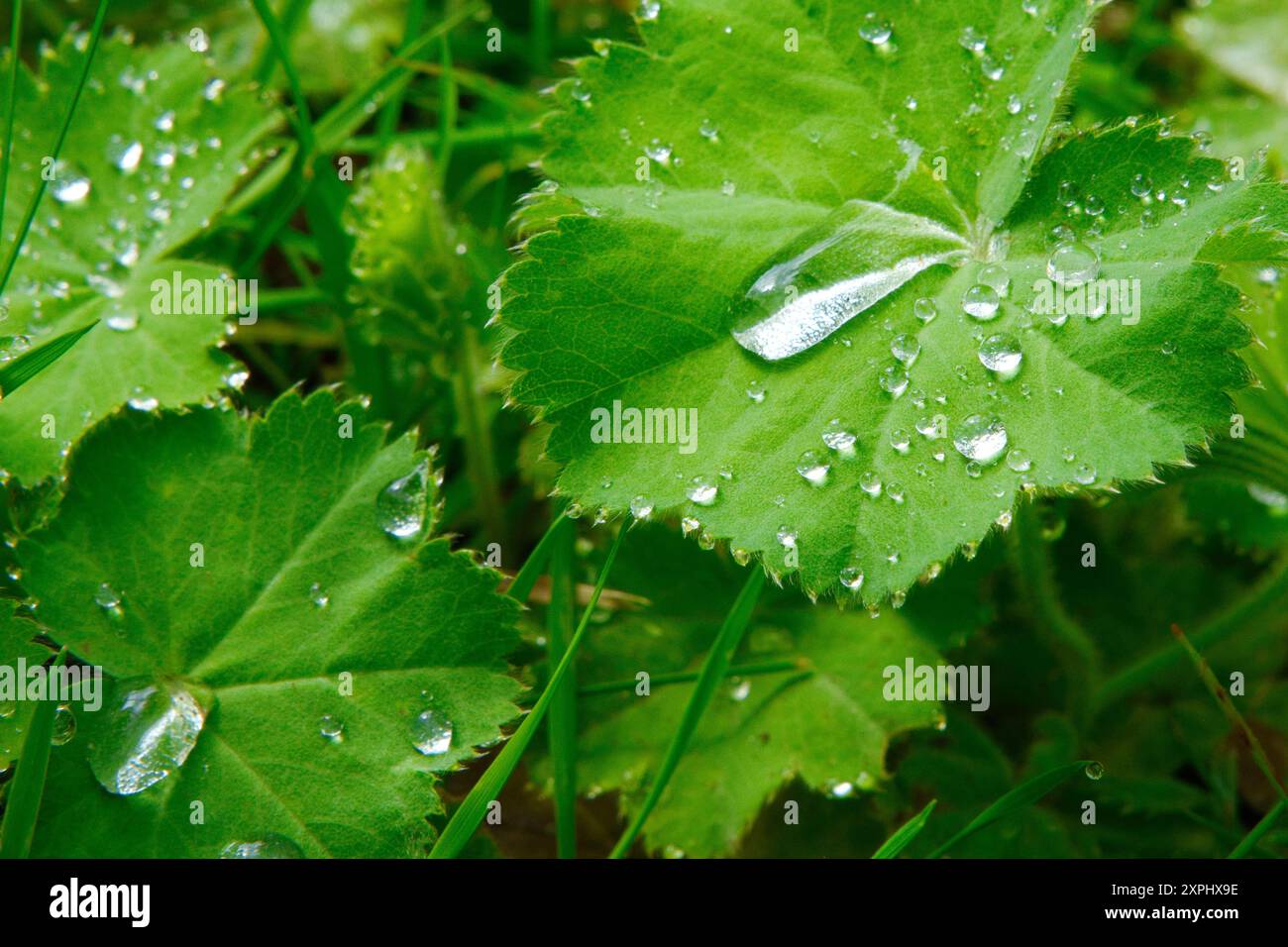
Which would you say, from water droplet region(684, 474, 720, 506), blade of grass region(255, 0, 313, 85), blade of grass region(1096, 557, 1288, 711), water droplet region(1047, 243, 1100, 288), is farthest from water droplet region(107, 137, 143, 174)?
blade of grass region(1096, 557, 1288, 711)

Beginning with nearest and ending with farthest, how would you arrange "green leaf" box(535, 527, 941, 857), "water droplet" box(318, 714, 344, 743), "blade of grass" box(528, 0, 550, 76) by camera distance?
1. "water droplet" box(318, 714, 344, 743)
2. "green leaf" box(535, 527, 941, 857)
3. "blade of grass" box(528, 0, 550, 76)

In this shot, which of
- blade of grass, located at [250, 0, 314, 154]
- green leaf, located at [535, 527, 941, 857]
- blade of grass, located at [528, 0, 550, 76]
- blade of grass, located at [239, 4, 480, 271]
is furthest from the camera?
blade of grass, located at [528, 0, 550, 76]

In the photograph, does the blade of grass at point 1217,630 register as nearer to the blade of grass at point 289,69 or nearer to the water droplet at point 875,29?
the water droplet at point 875,29

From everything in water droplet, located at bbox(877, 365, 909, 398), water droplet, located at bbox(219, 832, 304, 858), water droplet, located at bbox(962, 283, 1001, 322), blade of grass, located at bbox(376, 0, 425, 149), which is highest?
blade of grass, located at bbox(376, 0, 425, 149)

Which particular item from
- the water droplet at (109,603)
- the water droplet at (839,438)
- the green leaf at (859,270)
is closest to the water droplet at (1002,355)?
the green leaf at (859,270)

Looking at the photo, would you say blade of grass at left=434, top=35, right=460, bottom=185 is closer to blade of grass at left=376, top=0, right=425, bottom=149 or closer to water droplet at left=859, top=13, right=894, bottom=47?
blade of grass at left=376, top=0, right=425, bottom=149
